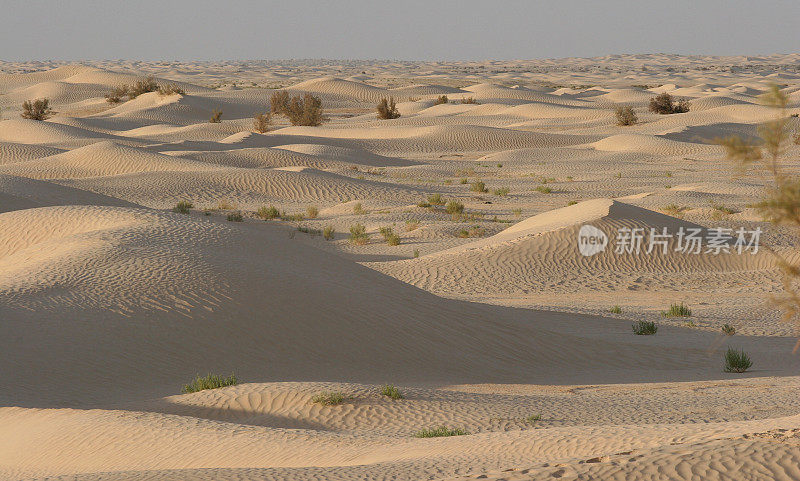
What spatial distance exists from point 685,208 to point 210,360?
16.2m

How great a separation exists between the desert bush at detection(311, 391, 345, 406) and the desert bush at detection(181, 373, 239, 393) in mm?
1130

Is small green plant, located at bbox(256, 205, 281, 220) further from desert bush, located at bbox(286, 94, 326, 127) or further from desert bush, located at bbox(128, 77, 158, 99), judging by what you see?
desert bush, located at bbox(128, 77, 158, 99)

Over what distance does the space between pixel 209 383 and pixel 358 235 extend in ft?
38.8

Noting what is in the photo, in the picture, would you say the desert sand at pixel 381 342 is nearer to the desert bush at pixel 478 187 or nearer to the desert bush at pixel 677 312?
the desert bush at pixel 677 312

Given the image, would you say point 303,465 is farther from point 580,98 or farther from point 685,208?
point 580,98

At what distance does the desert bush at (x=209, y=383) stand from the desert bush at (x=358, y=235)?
11.2m

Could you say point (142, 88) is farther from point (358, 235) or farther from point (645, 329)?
point (645, 329)

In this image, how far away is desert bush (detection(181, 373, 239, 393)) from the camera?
844 cm

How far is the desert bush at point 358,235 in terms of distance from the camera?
20016 millimetres

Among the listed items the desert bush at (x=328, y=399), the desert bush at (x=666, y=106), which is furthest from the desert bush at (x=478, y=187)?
the desert bush at (x=666, y=106)

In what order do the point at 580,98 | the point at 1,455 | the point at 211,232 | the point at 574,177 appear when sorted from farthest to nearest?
the point at 580,98
the point at 574,177
the point at 211,232
the point at 1,455

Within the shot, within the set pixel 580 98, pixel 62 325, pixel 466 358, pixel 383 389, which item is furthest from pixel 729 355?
pixel 580 98

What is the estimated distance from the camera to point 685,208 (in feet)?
75.2

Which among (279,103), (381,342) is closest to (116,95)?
(279,103)
